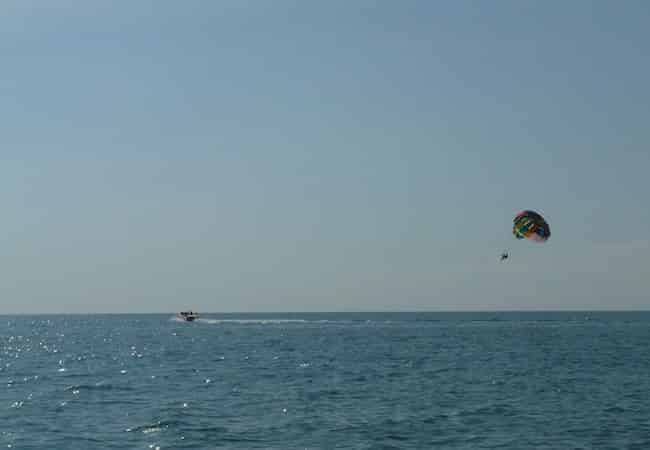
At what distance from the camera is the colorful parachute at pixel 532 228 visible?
70000 mm

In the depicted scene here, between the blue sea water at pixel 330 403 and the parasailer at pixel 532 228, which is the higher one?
the parasailer at pixel 532 228

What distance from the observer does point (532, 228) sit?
231 feet

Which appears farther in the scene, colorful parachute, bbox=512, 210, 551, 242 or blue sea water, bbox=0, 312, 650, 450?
colorful parachute, bbox=512, 210, 551, 242

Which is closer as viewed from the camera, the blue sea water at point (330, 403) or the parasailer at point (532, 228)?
the blue sea water at point (330, 403)

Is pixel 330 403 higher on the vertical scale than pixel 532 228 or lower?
lower

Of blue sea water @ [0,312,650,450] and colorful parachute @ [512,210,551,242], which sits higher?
colorful parachute @ [512,210,551,242]

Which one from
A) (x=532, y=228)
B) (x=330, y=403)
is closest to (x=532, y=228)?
(x=532, y=228)

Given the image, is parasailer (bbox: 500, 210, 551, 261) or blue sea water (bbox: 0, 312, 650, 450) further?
parasailer (bbox: 500, 210, 551, 261)

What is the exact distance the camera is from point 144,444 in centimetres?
3481

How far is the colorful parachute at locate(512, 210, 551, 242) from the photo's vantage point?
70000 millimetres

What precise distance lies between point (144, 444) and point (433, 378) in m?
26.9

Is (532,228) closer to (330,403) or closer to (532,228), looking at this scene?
(532,228)

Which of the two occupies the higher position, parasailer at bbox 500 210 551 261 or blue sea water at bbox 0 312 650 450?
parasailer at bbox 500 210 551 261

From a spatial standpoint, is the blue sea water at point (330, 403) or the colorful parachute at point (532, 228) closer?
the blue sea water at point (330, 403)
